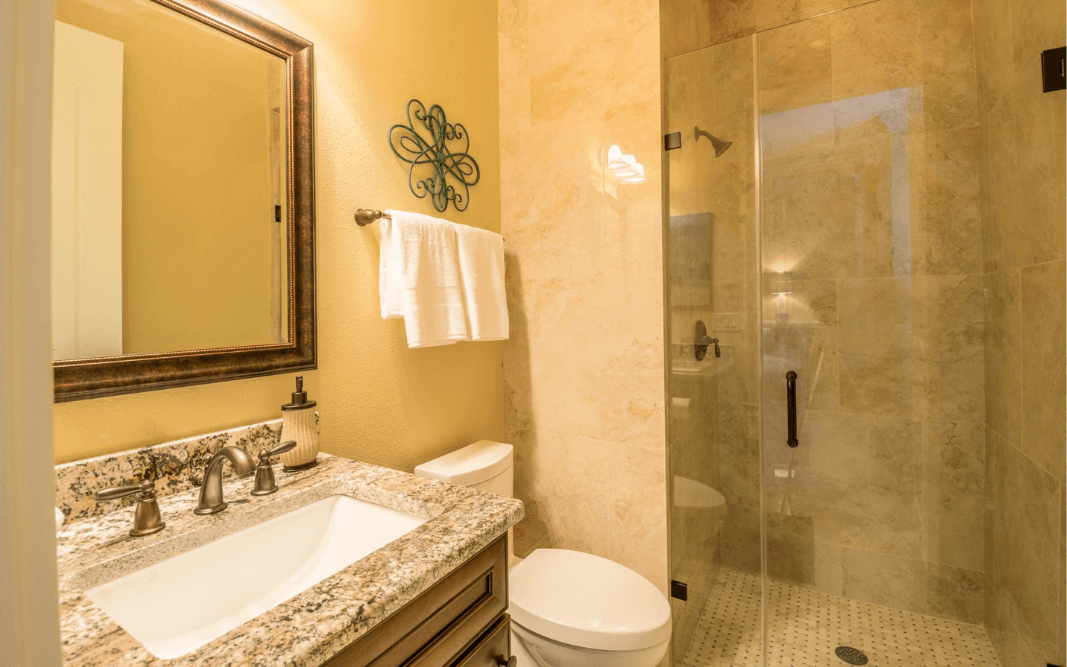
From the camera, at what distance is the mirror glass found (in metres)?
0.81

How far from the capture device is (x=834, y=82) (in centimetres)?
196

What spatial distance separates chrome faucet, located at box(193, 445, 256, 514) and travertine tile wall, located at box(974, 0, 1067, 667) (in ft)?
5.97

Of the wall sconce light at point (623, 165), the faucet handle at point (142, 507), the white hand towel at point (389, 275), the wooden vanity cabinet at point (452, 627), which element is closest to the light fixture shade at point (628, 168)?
the wall sconce light at point (623, 165)

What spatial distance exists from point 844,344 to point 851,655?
1.17 metres

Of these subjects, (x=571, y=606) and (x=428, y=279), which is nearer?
(x=571, y=606)

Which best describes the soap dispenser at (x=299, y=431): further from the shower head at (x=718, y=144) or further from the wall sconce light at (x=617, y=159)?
the shower head at (x=718, y=144)

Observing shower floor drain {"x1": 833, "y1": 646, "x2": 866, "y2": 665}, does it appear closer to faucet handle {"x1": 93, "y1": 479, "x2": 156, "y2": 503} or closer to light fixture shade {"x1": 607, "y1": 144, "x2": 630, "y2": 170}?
light fixture shade {"x1": 607, "y1": 144, "x2": 630, "y2": 170}

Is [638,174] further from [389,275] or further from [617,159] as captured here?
[389,275]

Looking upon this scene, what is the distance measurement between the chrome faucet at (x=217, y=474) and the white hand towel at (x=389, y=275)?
1.83 feet

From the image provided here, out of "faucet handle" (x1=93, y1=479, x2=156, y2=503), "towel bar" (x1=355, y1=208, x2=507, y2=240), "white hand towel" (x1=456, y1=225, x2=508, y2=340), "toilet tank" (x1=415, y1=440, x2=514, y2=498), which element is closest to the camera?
"faucet handle" (x1=93, y1=479, x2=156, y2=503)

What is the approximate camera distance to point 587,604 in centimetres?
128

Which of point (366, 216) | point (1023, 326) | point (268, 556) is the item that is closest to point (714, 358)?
point (1023, 326)

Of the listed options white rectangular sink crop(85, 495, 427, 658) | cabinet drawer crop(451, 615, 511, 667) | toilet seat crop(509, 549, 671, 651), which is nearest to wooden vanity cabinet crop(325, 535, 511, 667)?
cabinet drawer crop(451, 615, 511, 667)

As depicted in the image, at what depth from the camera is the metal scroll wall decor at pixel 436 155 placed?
148cm
